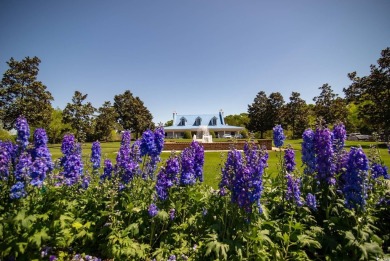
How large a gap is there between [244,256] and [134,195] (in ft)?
7.41

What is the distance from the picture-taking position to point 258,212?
351 centimetres

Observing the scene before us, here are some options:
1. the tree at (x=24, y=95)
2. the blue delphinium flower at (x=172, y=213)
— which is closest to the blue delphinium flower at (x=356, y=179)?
the blue delphinium flower at (x=172, y=213)

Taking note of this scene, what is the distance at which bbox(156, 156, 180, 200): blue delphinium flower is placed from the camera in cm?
389

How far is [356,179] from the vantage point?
3.55m

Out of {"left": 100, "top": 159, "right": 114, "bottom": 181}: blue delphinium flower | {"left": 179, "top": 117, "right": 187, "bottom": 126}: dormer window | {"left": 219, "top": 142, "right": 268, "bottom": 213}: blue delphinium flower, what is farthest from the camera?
{"left": 179, "top": 117, "right": 187, "bottom": 126}: dormer window

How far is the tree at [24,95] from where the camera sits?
27.3 meters

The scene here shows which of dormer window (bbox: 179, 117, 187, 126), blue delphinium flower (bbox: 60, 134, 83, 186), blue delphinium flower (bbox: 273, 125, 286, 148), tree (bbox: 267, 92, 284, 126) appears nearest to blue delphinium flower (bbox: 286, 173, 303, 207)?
blue delphinium flower (bbox: 273, 125, 286, 148)

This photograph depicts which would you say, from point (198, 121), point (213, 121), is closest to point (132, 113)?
point (198, 121)

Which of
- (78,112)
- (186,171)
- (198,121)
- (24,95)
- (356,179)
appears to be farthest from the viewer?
(198,121)

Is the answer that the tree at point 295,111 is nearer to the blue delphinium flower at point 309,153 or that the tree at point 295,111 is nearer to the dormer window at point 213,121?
the dormer window at point 213,121

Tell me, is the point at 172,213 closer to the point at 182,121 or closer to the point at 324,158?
the point at 324,158

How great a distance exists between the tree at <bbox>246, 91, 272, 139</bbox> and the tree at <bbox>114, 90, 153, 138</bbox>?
2304 centimetres

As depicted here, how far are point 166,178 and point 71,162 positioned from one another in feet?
6.51

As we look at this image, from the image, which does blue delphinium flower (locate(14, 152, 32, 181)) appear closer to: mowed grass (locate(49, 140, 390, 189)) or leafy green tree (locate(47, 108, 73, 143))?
mowed grass (locate(49, 140, 390, 189))
